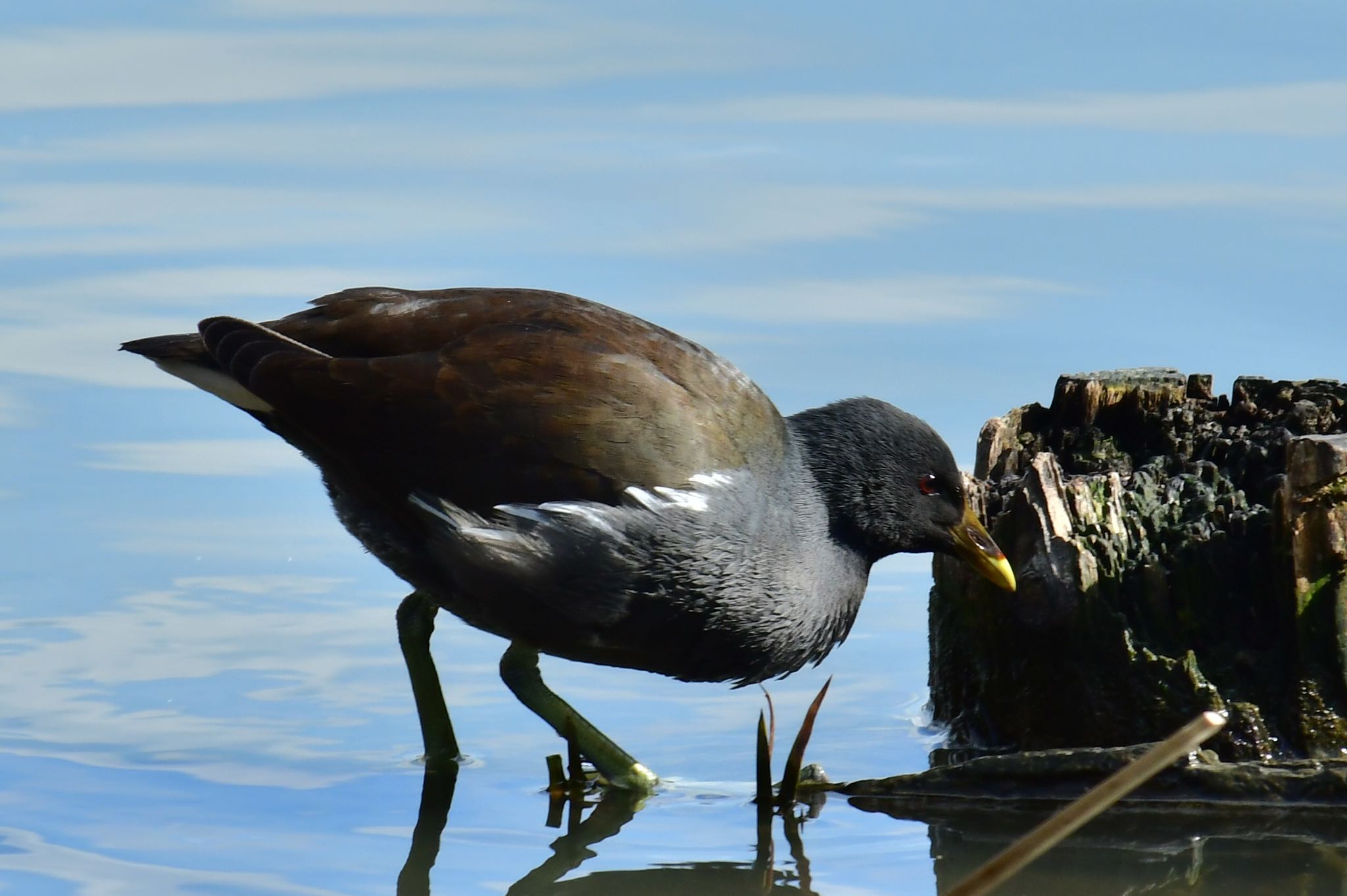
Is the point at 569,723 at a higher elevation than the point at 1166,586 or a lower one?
lower

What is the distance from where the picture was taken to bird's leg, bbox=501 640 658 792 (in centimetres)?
524

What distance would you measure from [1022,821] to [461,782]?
167 centimetres

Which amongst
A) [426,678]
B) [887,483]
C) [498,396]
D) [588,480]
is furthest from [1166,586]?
[426,678]

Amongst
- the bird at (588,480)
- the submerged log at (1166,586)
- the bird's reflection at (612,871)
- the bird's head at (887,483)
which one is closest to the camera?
the bird's reflection at (612,871)

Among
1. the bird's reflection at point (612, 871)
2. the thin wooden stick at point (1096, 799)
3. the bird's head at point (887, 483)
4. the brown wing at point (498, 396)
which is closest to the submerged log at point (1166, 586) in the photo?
the bird's head at point (887, 483)

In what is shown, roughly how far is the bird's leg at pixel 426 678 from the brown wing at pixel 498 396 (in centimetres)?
76

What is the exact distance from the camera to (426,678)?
5738mm

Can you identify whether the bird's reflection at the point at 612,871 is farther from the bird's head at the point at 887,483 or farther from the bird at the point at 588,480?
the bird's head at the point at 887,483

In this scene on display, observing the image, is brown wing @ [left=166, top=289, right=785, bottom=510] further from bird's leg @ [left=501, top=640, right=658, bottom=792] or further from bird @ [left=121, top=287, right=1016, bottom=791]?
bird's leg @ [left=501, top=640, right=658, bottom=792]

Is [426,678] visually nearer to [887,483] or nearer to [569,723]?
[569,723]

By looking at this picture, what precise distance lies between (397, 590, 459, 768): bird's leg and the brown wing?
762mm

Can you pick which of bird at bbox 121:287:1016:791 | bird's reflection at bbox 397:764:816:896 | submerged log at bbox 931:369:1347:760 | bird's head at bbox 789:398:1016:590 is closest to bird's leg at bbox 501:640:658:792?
bird at bbox 121:287:1016:791

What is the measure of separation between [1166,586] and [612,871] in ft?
6.37

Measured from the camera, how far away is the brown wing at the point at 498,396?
4.98m
